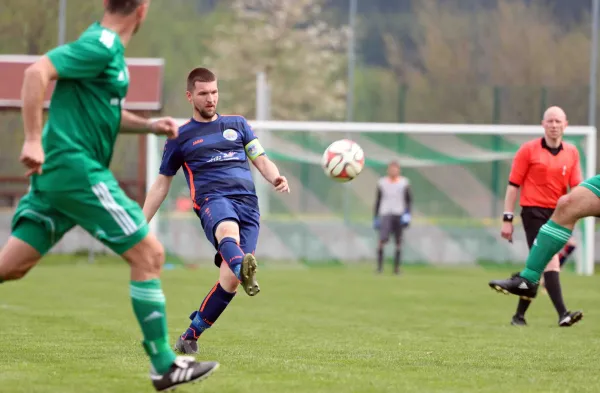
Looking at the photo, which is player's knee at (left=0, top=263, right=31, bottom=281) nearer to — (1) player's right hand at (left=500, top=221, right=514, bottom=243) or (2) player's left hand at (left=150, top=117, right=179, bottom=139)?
(2) player's left hand at (left=150, top=117, right=179, bottom=139)

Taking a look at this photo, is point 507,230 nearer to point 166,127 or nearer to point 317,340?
point 317,340

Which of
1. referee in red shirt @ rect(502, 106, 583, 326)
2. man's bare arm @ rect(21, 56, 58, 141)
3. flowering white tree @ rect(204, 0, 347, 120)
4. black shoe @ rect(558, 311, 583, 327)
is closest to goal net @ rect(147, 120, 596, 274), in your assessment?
flowering white tree @ rect(204, 0, 347, 120)

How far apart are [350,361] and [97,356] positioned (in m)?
1.81

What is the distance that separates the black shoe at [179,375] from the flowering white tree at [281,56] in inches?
1121

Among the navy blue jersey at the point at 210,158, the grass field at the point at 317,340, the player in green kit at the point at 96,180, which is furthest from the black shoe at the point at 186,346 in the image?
the player in green kit at the point at 96,180

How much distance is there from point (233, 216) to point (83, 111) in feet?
8.45

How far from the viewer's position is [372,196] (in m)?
25.0

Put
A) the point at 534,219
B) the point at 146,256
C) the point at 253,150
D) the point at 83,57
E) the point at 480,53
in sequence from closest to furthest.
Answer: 1. the point at 83,57
2. the point at 146,256
3. the point at 253,150
4. the point at 534,219
5. the point at 480,53

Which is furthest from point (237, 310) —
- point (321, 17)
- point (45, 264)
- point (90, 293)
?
point (321, 17)

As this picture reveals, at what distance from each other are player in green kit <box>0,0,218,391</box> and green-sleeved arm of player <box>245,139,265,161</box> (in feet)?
8.35

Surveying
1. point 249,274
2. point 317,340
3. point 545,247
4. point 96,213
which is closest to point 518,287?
point 545,247

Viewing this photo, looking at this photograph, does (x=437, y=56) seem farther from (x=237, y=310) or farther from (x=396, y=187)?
(x=237, y=310)

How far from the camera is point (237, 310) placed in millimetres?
13109

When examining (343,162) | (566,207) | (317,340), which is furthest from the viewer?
(343,162)
